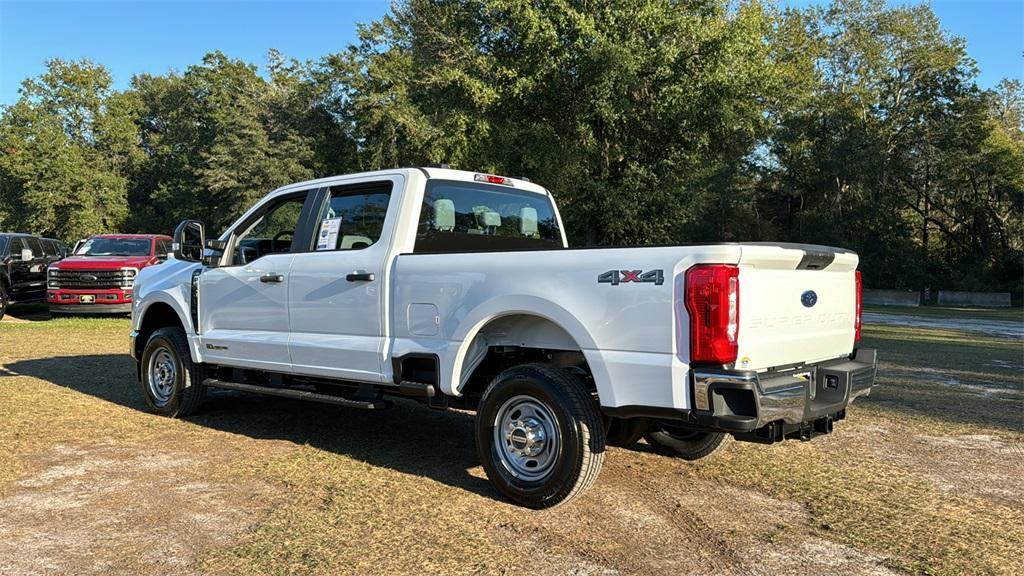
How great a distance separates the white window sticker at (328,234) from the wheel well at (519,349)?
155cm

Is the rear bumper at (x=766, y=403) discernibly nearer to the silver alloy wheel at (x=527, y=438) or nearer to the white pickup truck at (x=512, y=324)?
the white pickup truck at (x=512, y=324)

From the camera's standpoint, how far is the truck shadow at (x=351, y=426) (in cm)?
556

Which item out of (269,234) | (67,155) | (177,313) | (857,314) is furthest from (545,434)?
(67,155)

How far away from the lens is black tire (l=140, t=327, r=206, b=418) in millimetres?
6863

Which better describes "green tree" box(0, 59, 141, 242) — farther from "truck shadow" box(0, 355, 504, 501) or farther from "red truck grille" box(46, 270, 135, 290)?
"truck shadow" box(0, 355, 504, 501)

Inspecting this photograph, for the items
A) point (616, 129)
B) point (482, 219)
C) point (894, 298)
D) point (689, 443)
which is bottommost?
point (894, 298)

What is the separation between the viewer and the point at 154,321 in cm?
742

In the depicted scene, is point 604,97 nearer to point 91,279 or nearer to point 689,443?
point 91,279

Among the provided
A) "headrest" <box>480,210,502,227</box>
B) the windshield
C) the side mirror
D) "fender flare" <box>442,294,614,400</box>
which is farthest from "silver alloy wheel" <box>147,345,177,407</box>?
the windshield

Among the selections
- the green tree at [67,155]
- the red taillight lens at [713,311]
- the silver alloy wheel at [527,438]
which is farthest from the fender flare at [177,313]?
the green tree at [67,155]

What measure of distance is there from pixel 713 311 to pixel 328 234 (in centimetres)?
321

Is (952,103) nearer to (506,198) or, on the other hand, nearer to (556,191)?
(556,191)

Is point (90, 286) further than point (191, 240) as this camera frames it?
Yes

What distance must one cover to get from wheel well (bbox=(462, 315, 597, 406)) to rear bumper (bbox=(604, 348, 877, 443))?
Answer: 2.00 feet
